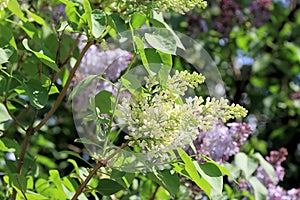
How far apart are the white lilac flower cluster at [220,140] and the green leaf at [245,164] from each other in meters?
0.09

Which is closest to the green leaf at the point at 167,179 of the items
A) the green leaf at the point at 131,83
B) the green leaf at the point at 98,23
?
the green leaf at the point at 131,83

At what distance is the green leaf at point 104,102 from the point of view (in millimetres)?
1198

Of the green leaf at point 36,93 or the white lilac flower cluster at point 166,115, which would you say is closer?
the white lilac flower cluster at point 166,115

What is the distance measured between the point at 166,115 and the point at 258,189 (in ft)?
2.78

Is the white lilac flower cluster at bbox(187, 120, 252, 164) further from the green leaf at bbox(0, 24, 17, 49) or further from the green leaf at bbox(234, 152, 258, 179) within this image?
the green leaf at bbox(0, 24, 17, 49)

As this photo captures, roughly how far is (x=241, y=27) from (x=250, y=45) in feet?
0.33

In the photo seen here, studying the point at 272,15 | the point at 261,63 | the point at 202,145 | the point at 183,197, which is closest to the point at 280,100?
the point at 261,63

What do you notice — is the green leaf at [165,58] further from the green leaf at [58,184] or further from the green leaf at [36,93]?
the green leaf at [58,184]

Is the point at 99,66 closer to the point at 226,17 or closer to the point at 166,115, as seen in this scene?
the point at 166,115

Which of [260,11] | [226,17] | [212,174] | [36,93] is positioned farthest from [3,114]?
[260,11]

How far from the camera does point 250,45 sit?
300 centimetres

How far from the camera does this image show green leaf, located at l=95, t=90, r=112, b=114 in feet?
3.93

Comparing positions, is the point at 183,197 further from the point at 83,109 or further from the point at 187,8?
the point at 187,8

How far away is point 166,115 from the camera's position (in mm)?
1023
